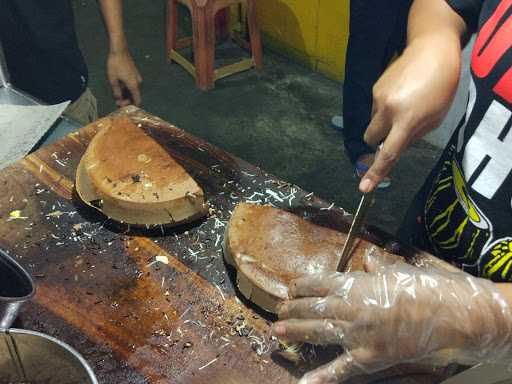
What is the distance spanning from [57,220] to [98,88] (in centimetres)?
281

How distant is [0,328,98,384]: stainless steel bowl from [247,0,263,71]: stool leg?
129 inches

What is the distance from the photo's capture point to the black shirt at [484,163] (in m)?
0.96

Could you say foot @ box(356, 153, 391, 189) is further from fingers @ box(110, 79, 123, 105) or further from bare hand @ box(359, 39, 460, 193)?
bare hand @ box(359, 39, 460, 193)

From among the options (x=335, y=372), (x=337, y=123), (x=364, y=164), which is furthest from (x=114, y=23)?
(x=337, y=123)

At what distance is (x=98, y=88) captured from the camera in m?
3.79

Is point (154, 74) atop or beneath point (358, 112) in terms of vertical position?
beneath

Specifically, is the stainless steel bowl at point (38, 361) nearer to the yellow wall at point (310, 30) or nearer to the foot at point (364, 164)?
the foot at point (364, 164)

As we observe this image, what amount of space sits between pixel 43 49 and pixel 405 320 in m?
1.60

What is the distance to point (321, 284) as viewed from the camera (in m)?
0.92

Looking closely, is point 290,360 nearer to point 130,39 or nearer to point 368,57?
point 368,57

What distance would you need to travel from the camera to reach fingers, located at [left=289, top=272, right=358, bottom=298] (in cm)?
91

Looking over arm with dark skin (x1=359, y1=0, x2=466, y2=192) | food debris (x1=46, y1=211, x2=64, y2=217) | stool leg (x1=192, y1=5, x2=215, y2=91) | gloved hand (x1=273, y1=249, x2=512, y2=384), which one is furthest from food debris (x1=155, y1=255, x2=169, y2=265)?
stool leg (x1=192, y1=5, x2=215, y2=91)

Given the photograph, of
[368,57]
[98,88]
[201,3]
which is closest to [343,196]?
[368,57]

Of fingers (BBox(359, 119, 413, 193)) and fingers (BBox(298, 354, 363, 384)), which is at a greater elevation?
fingers (BBox(359, 119, 413, 193))
